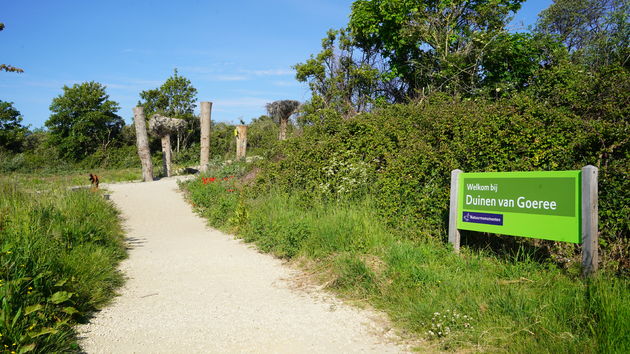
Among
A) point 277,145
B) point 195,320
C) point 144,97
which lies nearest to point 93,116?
point 144,97

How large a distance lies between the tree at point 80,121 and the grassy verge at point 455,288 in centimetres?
3431

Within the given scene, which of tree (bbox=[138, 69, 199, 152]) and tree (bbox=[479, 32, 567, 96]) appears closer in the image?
tree (bbox=[479, 32, 567, 96])

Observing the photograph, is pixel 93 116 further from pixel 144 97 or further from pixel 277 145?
pixel 277 145

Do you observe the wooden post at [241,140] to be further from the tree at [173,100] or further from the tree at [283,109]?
the tree at [173,100]

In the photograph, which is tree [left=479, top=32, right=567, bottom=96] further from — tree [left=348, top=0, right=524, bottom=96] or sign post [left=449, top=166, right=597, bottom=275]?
sign post [left=449, top=166, right=597, bottom=275]

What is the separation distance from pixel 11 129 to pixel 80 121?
7.34 meters


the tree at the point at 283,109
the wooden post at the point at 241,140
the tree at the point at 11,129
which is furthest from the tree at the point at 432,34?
the tree at the point at 11,129

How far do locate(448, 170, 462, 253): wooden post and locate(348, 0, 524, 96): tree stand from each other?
22.6ft

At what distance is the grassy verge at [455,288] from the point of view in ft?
10.4

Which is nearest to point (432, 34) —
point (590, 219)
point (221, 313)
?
point (590, 219)

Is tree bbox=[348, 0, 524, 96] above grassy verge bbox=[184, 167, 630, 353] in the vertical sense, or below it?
above

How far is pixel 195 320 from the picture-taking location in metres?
4.18

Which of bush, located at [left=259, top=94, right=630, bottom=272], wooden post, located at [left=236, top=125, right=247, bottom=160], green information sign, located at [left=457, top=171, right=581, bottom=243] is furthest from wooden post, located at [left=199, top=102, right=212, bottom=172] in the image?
green information sign, located at [left=457, top=171, right=581, bottom=243]

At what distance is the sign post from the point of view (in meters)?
4.05
